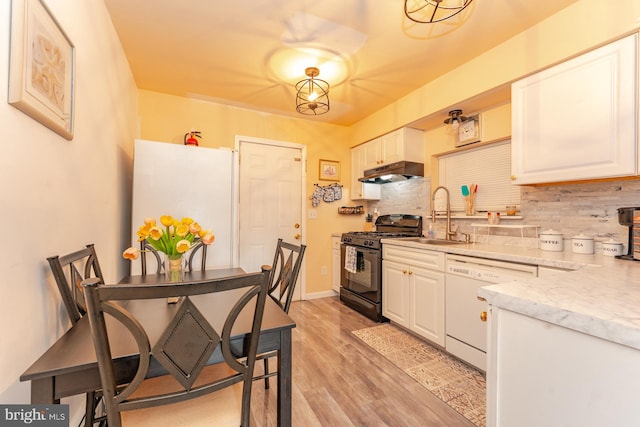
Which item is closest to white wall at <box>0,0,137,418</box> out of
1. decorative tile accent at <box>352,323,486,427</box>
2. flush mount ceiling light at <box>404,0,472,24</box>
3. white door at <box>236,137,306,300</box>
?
white door at <box>236,137,306,300</box>

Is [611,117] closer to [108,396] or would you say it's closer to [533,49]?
[533,49]

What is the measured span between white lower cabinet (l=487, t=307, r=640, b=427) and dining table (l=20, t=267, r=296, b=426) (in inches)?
28.2

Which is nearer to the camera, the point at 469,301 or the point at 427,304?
the point at 469,301

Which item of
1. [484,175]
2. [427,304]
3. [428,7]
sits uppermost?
[428,7]

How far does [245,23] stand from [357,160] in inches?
92.9

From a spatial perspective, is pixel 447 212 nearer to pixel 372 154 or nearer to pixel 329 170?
pixel 372 154

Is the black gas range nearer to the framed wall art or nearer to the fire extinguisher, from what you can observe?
the fire extinguisher

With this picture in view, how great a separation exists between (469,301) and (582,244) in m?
0.81

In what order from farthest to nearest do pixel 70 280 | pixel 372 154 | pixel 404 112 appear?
1. pixel 372 154
2. pixel 404 112
3. pixel 70 280

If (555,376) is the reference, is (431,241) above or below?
above

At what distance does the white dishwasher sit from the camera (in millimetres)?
1809

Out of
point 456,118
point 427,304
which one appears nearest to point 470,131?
point 456,118

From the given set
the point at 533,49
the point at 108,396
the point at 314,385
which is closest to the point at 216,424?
the point at 108,396

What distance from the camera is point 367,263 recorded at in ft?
9.96
